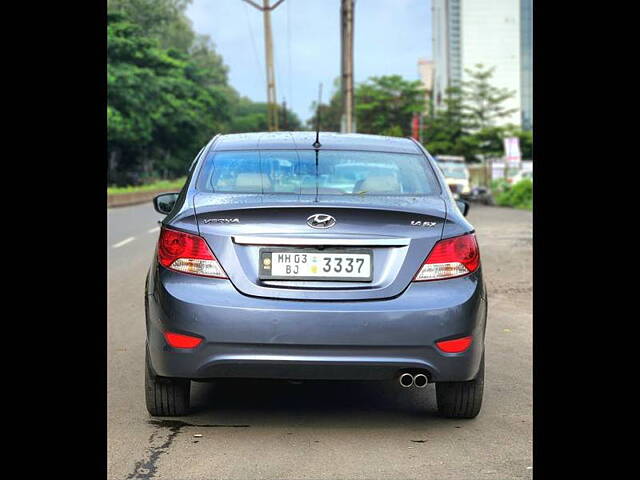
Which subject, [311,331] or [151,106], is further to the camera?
[151,106]

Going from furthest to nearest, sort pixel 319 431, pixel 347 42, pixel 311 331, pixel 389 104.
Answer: pixel 389 104
pixel 347 42
pixel 319 431
pixel 311 331

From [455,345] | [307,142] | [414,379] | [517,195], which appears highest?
[307,142]

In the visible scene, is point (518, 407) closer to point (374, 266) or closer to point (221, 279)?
point (374, 266)

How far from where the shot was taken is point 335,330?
5227 mm

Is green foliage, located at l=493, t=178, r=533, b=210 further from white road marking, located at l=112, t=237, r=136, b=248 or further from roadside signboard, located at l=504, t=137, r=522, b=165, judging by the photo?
white road marking, located at l=112, t=237, r=136, b=248

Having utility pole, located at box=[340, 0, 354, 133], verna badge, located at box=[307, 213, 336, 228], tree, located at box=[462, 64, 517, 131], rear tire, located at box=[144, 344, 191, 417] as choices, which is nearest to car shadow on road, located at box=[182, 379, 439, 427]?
rear tire, located at box=[144, 344, 191, 417]

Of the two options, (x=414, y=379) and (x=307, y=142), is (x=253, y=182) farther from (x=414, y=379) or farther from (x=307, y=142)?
(x=414, y=379)

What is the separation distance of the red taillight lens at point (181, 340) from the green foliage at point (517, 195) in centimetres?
3192

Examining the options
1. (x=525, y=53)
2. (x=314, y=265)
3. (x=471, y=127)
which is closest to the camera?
(x=314, y=265)

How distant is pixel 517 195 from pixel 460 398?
33.5 m

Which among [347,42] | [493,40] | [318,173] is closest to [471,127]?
[347,42]

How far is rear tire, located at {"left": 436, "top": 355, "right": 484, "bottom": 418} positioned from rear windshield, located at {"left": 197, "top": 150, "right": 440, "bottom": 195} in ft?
3.30

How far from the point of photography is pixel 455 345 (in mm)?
5395
